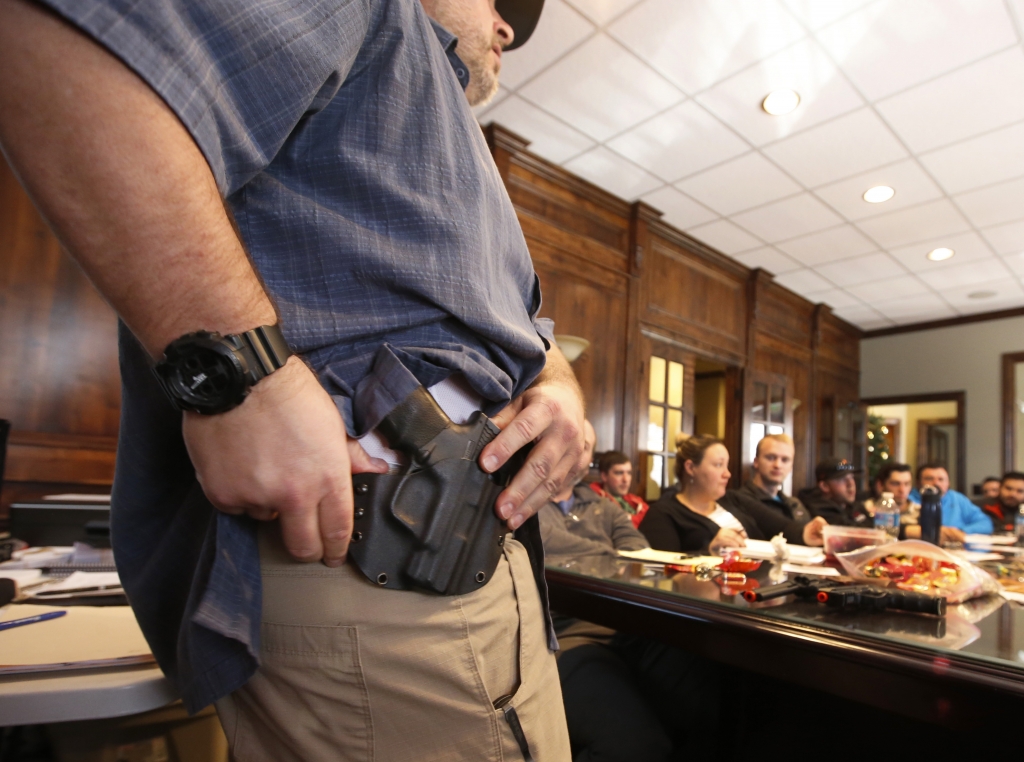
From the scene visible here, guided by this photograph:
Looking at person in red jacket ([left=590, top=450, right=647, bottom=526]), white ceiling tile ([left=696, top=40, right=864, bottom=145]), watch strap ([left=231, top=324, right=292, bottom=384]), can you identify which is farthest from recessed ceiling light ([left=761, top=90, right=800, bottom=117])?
watch strap ([left=231, top=324, right=292, bottom=384])

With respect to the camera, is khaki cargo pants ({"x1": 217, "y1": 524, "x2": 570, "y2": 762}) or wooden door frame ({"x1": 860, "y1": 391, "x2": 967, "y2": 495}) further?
wooden door frame ({"x1": 860, "y1": 391, "x2": 967, "y2": 495})

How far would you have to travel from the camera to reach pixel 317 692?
0.46 meters

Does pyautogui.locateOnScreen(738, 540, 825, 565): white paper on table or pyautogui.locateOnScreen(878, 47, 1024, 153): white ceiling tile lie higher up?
pyautogui.locateOnScreen(878, 47, 1024, 153): white ceiling tile

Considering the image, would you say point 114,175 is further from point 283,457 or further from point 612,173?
point 612,173

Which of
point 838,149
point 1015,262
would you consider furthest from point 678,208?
point 1015,262

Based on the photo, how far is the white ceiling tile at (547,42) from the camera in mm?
2605

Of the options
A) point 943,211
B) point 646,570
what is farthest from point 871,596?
point 943,211

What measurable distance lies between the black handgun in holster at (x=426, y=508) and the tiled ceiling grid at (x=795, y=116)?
8.62 ft

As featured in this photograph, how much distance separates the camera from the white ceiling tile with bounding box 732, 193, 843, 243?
4.20 meters

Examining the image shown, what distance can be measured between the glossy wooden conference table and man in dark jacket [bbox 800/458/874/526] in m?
3.20

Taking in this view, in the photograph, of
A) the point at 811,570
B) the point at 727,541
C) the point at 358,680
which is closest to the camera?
A: the point at 358,680

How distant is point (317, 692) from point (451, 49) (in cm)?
63

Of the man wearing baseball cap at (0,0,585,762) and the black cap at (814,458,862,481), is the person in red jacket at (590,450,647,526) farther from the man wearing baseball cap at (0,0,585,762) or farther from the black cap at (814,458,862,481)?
the man wearing baseball cap at (0,0,585,762)

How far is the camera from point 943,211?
13.8ft
